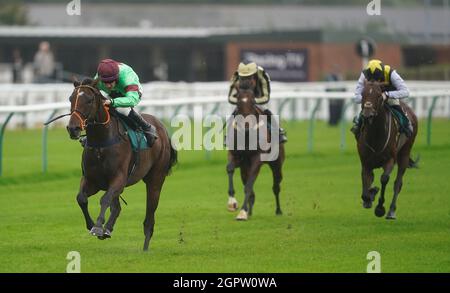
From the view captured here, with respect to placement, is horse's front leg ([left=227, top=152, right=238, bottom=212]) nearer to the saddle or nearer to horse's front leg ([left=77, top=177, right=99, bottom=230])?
the saddle

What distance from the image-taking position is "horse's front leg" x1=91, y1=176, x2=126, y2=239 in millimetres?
10609

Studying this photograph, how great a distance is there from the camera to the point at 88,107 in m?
10.7

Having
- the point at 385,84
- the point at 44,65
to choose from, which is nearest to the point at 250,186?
the point at 385,84

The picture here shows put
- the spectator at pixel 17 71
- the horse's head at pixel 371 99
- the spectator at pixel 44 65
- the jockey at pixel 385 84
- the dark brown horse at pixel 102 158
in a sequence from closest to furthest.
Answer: the dark brown horse at pixel 102 158 < the horse's head at pixel 371 99 < the jockey at pixel 385 84 < the spectator at pixel 44 65 < the spectator at pixel 17 71

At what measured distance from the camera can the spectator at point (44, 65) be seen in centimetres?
3198

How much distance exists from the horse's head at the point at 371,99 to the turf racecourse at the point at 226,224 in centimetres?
120

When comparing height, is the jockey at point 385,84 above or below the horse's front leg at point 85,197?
above

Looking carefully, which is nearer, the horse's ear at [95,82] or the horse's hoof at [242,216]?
the horse's ear at [95,82]

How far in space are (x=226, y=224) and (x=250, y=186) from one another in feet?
2.99

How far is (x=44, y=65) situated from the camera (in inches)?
1281

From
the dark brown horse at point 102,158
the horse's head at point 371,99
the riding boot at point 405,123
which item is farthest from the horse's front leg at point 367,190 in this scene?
the dark brown horse at point 102,158

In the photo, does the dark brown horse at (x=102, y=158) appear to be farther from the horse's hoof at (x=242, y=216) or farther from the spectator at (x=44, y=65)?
the spectator at (x=44, y=65)

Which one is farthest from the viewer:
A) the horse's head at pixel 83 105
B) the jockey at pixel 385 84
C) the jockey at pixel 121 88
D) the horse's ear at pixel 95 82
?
the jockey at pixel 385 84

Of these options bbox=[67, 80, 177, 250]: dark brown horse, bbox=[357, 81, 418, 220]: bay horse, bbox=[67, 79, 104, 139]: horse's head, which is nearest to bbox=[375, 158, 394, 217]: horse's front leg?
bbox=[357, 81, 418, 220]: bay horse
